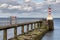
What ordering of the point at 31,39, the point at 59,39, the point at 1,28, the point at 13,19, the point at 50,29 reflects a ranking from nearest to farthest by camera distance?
the point at 1,28
the point at 31,39
the point at 13,19
the point at 59,39
the point at 50,29

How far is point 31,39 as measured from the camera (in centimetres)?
909

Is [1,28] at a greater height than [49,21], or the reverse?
[1,28]

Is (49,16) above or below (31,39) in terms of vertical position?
below

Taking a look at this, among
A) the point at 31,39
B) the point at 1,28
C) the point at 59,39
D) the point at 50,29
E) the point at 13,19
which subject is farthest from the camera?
the point at 50,29

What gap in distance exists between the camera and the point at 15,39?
919cm

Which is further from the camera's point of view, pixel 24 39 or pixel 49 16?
pixel 49 16

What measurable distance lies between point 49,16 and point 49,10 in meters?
1.05

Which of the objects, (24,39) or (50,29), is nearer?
(24,39)

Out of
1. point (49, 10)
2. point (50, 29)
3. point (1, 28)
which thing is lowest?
point (50, 29)

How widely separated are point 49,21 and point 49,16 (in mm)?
995

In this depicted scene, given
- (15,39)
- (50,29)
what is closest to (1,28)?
(15,39)

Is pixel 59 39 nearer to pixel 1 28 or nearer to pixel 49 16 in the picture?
pixel 49 16

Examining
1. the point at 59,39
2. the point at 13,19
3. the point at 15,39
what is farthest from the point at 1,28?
the point at 59,39

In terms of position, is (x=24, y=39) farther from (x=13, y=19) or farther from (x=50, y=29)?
(x=50, y=29)
